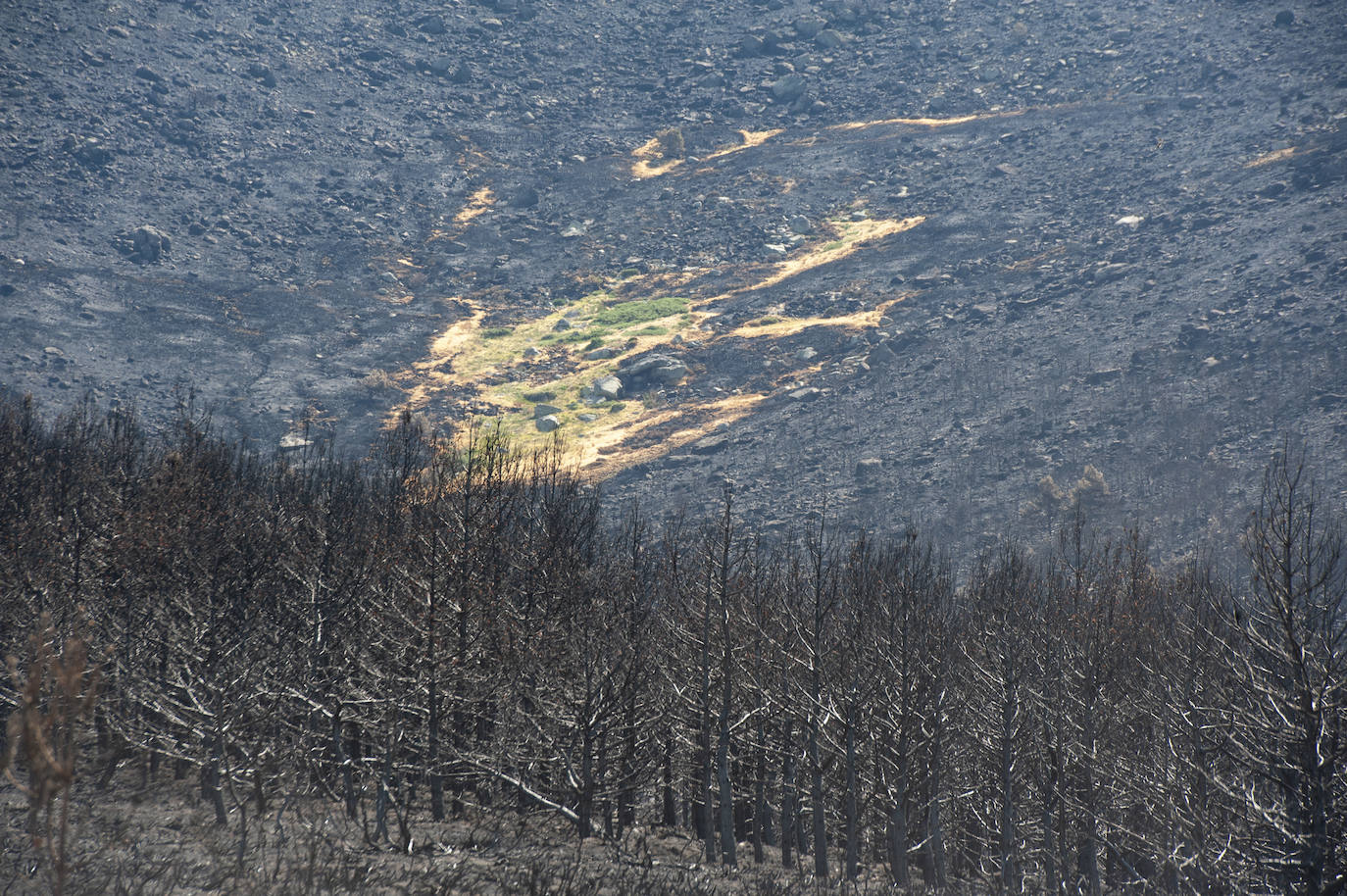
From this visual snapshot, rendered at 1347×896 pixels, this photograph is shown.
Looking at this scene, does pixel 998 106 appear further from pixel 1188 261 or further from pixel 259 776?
pixel 259 776

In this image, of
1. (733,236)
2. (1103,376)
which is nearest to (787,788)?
(1103,376)

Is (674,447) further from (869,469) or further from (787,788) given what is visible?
(787,788)

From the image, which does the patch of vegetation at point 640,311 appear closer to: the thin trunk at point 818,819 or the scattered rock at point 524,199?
the scattered rock at point 524,199

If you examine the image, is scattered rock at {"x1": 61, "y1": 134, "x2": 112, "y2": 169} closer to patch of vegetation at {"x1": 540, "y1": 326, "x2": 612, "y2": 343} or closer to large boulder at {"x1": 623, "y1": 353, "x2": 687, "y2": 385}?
patch of vegetation at {"x1": 540, "y1": 326, "x2": 612, "y2": 343}

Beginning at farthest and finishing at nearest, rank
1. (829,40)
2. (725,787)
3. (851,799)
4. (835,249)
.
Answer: (829,40) → (835,249) → (851,799) → (725,787)

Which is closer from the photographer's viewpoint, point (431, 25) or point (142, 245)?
point (142, 245)

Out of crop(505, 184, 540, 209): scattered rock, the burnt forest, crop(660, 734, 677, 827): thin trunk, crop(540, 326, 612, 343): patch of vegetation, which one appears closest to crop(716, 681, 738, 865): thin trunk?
the burnt forest

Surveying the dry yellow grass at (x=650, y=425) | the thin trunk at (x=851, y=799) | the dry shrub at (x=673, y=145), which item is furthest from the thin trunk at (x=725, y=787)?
the dry shrub at (x=673, y=145)
